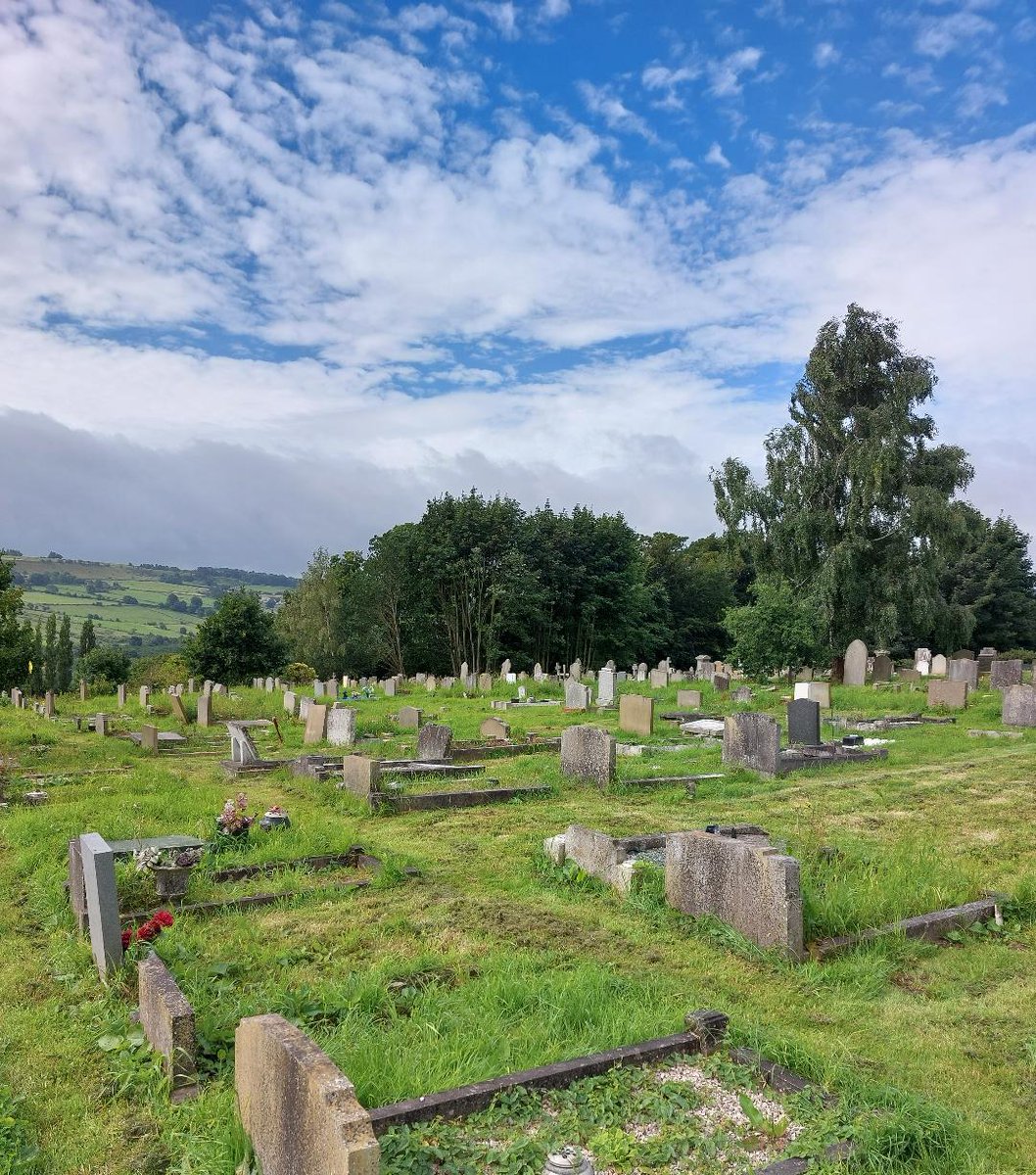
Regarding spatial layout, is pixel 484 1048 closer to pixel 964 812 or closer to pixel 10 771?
pixel 964 812

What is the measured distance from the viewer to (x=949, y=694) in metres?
19.5

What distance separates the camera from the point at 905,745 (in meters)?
14.6

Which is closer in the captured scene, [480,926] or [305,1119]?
[305,1119]

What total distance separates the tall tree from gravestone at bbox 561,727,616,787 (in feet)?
166

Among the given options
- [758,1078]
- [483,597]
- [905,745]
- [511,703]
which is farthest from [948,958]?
[483,597]

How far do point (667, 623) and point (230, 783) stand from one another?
41880 millimetres

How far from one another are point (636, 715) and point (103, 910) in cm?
1225

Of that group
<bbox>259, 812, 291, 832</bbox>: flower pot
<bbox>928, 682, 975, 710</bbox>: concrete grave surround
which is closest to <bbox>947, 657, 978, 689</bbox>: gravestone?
<bbox>928, 682, 975, 710</bbox>: concrete grave surround

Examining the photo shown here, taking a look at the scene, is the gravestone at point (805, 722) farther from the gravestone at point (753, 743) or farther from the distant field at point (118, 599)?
the distant field at point (118, 599)

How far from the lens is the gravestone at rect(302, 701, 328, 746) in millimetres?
16594

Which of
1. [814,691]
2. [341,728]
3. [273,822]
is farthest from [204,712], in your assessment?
[814,691]

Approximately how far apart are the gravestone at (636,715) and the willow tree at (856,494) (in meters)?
14.5

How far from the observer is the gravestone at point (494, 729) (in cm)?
1619

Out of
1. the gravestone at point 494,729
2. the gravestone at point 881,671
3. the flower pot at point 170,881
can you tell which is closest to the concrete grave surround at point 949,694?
the gravestone at point 881,671
